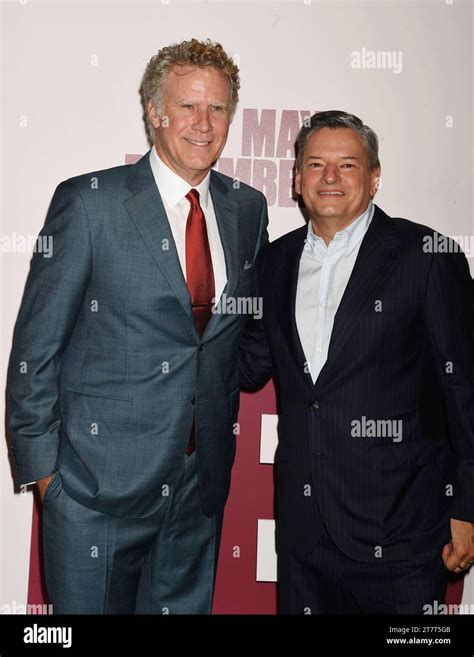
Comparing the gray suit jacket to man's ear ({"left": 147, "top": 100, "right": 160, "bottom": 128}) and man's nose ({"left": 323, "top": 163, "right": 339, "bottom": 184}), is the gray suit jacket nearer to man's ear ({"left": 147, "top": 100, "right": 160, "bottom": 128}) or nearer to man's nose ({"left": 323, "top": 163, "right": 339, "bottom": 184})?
man's ear ({"left": 147, "top": 100, "right": 160, "bottom": 128})

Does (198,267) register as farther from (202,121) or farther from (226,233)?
(202,121)

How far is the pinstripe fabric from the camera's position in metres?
1.92

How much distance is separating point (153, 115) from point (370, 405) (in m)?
0.98

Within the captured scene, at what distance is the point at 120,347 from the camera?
6.41 ft

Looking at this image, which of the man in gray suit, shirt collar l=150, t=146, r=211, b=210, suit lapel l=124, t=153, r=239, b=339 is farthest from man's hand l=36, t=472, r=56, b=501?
shirt collar l=150, t=146, r=211, b=210

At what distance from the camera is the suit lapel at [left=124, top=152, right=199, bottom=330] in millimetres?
1934

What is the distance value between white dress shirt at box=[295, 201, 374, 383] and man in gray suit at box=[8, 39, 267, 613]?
0.67 ft

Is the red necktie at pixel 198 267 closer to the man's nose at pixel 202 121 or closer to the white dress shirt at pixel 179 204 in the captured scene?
the white dress shirt at pixel 179 204

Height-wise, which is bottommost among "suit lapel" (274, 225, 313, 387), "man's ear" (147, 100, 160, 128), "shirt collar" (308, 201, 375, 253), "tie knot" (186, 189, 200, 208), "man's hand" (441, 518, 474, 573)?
"man's hand" (441, 518, 474, 573)

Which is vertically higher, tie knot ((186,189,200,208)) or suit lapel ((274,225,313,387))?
tie knot ((186,189,200,208))

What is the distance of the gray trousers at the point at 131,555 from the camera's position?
6.53ft

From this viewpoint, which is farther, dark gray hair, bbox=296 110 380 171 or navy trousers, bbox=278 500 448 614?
dark gray hair, bbox=296 110 380 171

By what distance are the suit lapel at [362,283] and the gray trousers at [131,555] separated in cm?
50

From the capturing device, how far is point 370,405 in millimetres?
1932
